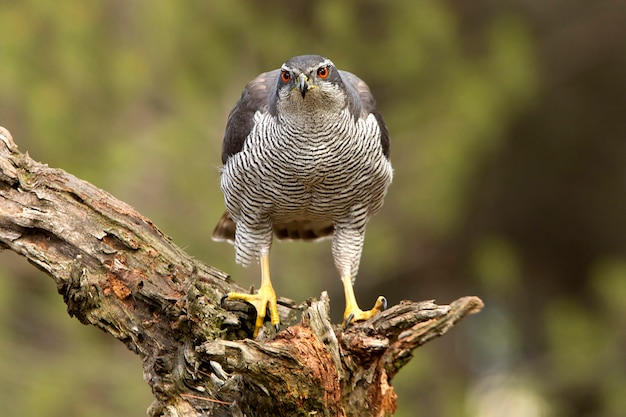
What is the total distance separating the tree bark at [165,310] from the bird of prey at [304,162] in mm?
450

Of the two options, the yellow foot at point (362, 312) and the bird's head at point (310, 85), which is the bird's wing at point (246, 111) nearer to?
the bird's head at point (310, 85)

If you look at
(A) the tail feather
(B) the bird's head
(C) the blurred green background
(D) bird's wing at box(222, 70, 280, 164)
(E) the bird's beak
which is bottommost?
(E) the bird's beak

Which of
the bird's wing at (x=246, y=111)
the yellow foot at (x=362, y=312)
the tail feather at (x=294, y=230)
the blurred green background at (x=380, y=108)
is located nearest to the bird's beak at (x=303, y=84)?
the bird's wing at (x=246, y=111)

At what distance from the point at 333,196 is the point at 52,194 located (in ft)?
4.97

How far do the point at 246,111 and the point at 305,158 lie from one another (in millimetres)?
610

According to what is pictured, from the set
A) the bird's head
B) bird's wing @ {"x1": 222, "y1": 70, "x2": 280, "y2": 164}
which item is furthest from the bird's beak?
bird's wing @ {"x1": 222, "y1": 70, "x2": 280, "y2": 164}

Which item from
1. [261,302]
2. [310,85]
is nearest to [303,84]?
[310,85]

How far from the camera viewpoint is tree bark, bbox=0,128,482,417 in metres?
3.89

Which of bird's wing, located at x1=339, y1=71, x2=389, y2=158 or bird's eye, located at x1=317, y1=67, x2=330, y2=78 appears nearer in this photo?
bird's eye, located at x1=317, y1=67, x2=330, y2=78

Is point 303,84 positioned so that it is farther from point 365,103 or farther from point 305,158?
point 365,103

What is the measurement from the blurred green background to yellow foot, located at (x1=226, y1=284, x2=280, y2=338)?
7.68 feet

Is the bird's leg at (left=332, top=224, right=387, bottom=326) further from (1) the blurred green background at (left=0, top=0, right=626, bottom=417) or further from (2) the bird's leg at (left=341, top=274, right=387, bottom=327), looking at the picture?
(1) the blurred green background at (left=0, top=0, right=626, bottom=417)

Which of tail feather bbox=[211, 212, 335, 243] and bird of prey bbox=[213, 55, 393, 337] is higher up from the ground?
tail feather bbox=[211, 212, 335, 243]

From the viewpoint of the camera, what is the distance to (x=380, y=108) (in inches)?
319
